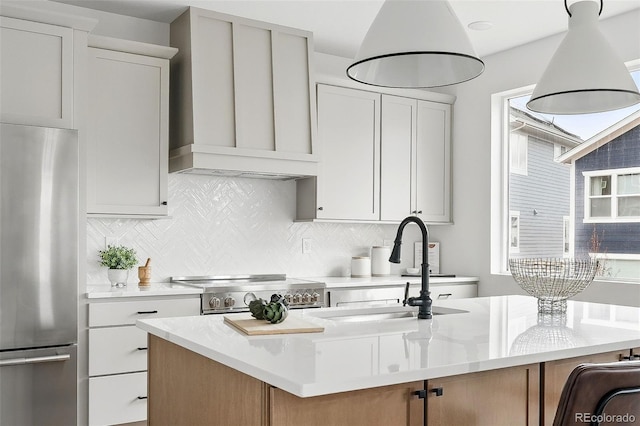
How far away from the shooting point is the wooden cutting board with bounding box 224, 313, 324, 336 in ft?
6.72

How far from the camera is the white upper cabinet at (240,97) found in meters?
4.02

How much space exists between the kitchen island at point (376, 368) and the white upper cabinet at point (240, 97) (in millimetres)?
1844

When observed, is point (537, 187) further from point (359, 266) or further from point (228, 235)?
point (228, 235)

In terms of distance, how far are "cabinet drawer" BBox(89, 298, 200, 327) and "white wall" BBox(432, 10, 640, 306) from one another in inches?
96.3

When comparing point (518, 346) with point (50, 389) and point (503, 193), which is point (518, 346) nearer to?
point (50, 389)

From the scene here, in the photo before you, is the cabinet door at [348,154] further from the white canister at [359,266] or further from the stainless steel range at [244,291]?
the stainless steel range at [244,291]

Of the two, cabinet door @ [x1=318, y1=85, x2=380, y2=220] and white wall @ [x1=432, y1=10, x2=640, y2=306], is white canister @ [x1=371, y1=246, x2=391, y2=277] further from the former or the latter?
white wall @ [x1=432, y1=10, x2=640, y2=306]

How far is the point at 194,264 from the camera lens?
4410 mm

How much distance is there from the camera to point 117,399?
3553 mm

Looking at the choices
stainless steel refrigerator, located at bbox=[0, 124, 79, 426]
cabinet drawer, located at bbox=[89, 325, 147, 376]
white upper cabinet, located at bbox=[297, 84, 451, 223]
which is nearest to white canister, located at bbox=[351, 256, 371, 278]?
white upper cabinet, located at bbox=[297, 84, 451, 223]

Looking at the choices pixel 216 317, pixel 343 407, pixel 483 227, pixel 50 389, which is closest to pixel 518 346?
pixel 343 407

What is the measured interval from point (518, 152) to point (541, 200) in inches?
17.3

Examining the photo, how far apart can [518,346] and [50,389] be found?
8.10ft

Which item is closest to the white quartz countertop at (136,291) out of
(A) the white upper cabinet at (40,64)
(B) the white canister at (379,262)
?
(A) the white upper cabinet at (40,64)
